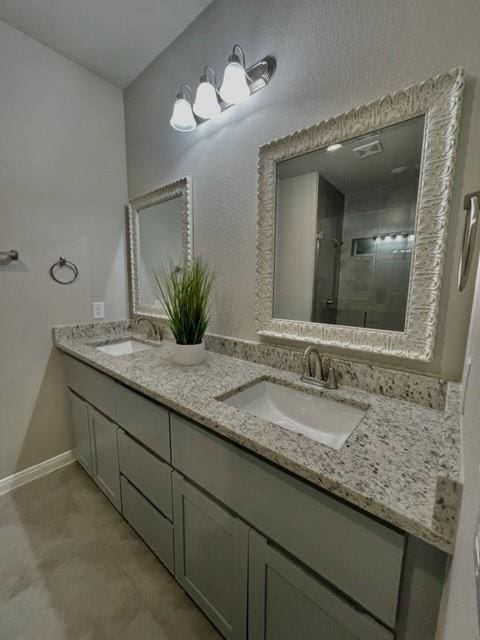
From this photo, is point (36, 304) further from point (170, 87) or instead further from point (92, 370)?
point (170, 87)

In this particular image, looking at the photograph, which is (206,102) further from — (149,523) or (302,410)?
(149,523)

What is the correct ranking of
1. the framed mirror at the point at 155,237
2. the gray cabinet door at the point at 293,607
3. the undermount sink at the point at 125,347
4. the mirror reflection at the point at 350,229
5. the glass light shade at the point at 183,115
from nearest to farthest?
the gray cabinet door at the point at 293,607
the mirror reflection at the point at 350,229
the glass light shade at the point at 183,115
the framed mirror at the point at 155,237
the undermount sink at the point at 125,347

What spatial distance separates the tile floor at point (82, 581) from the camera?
931 mm

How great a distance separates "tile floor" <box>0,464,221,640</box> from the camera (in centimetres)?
93

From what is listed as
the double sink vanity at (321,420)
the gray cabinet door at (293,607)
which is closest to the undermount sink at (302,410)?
the double sink vanity at (321,420)

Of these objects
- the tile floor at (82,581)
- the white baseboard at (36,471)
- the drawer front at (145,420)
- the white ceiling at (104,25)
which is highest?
the white ceiling at (104,25)

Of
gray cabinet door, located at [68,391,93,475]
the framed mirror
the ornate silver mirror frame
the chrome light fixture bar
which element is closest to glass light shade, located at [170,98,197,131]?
the chrome light fixture bar

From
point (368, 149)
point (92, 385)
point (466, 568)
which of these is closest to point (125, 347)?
point (92, 385)

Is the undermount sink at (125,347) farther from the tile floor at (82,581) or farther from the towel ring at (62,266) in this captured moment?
the tile floor at (82,581)

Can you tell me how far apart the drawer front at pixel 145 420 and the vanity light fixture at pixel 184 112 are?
130 cm

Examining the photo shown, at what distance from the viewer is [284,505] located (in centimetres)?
63

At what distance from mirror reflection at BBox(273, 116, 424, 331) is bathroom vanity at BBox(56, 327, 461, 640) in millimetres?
300

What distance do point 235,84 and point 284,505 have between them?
1471 mm

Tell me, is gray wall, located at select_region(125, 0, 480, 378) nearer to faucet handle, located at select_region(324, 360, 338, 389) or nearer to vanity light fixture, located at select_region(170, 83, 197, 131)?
vanity light fixture, located at select_region(170, 83, 197, 131)
